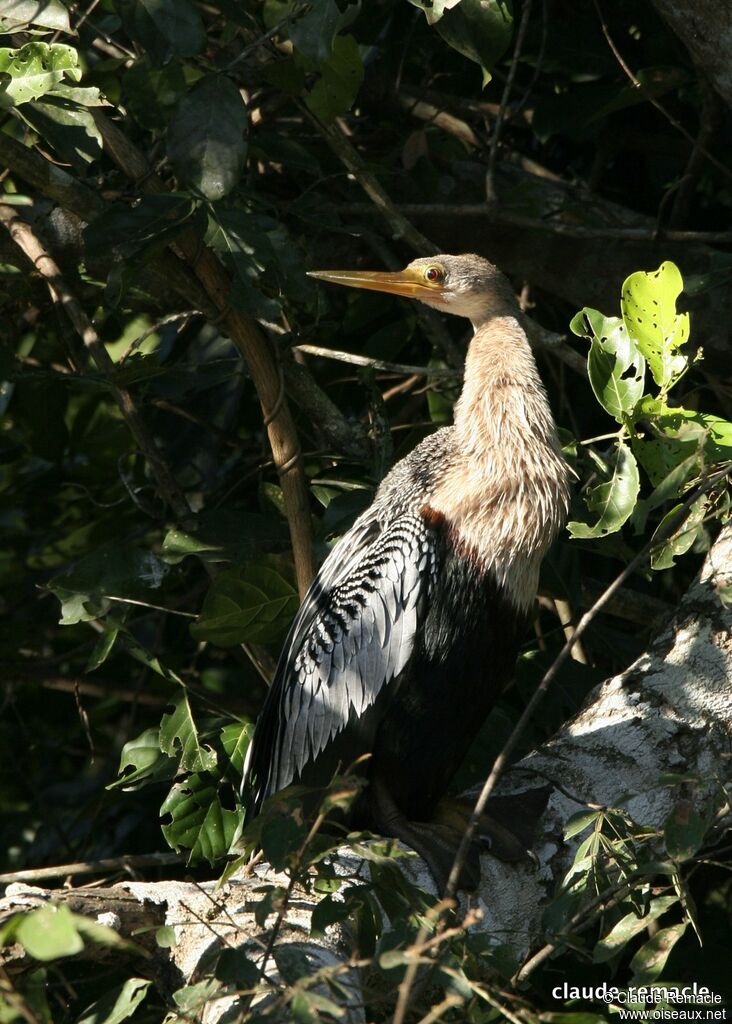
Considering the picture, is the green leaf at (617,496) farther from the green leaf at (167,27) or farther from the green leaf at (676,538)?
the green leaf at (167,27)

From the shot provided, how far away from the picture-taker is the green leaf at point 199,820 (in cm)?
310

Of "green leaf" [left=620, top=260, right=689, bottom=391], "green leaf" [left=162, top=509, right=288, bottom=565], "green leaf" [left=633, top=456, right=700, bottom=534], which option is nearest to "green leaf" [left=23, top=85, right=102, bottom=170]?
"green leaf" [left=162, top=509, right=288, bottom=565]

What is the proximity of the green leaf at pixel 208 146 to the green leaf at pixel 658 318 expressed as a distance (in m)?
0.98

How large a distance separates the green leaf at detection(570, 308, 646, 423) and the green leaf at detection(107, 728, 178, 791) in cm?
151

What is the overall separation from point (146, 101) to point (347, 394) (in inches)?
66.6

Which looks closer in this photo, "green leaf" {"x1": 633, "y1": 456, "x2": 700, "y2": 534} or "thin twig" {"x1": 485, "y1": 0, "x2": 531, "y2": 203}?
"green leaf" {"x1": 633, "y1": 456, "x2": 700, "y2": 534}

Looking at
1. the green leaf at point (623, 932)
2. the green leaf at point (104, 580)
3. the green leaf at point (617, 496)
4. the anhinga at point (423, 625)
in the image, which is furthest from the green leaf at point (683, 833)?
the green leaf at point (104, 580)

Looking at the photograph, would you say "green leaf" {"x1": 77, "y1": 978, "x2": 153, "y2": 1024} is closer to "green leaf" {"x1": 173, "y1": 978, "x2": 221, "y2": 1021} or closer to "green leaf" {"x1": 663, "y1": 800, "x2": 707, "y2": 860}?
"green leaf" {"x1": 173, "y1": 978, "x2": 221, "y2": 1021}

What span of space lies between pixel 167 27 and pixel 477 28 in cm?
80

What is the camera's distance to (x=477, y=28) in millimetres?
2939

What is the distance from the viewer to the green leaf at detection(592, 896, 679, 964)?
81.4 inches

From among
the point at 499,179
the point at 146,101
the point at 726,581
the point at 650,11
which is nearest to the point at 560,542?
the point at 726,581

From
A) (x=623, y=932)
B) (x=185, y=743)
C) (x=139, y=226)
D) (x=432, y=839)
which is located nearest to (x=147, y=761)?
(x=185, y=743)

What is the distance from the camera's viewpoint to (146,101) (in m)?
2.88
